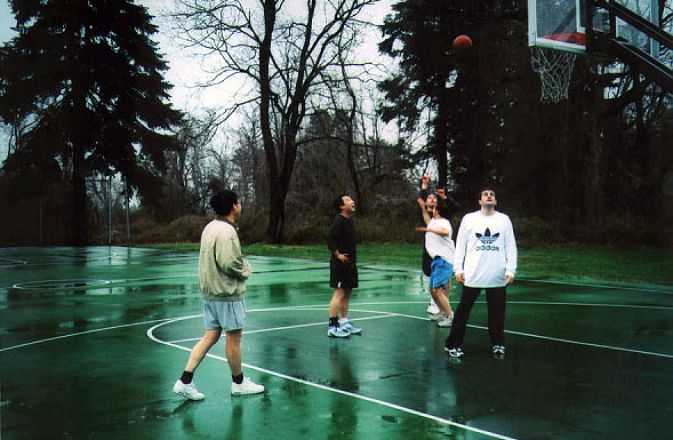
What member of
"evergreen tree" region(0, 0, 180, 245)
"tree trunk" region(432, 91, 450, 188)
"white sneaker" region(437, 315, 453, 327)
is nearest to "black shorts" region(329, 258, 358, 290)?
"white sneaker" region(437, 315, 453, 327)

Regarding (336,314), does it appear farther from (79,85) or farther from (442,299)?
(79,85)

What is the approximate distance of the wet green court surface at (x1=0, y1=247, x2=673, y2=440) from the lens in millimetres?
4848

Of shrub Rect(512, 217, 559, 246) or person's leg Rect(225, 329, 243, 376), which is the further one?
shrub Rect(512, 217, 559, 246)

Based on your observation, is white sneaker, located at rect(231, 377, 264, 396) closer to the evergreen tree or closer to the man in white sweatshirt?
the man in white sweatshirt

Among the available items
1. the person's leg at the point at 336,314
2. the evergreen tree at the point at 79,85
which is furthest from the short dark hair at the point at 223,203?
the evergreen tree at the point at 79,85

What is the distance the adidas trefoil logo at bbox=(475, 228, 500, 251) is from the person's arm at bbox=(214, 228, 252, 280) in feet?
9.01

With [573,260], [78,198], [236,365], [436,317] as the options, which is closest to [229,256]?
[236,365]

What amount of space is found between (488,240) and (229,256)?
2921 mm

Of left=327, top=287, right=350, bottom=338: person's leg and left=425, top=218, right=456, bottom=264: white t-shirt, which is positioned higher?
left=425, top=218, right=456, bottom=264: white t-shirt

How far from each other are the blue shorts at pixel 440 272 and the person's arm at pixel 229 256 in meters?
3.86

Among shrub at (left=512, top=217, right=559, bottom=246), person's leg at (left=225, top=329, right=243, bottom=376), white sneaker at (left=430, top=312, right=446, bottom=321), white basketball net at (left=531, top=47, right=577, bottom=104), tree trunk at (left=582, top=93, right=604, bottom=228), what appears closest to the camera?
person's leg at (left=225, top=329, right=243, bottom=376)

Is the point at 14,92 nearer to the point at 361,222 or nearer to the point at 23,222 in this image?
the point at 23,222

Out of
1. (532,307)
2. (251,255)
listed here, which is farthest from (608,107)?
(532,307)

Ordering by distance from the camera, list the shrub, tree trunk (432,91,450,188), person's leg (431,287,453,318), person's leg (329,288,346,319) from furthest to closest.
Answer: tree trunk (432,91,450,188), the shrub, person's leg (431,287,453,318), person's leg (329,288,346,319)
